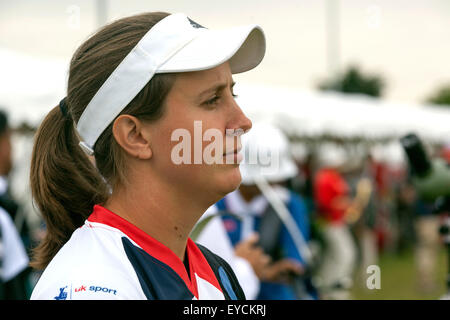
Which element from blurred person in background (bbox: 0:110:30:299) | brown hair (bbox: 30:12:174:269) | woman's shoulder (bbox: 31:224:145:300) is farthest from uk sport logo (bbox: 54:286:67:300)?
blurred person in background (bbox: 0:110:30:299)

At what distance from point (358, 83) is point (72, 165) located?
54670 millimetres

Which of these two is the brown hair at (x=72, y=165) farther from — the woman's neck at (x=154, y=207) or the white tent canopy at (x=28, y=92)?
the white tent canopy at (x=28, y=92)

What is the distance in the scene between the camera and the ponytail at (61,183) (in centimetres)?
143

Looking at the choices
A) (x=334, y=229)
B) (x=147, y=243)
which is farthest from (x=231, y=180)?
(x=334, y=229)

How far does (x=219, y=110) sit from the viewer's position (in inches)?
46.9

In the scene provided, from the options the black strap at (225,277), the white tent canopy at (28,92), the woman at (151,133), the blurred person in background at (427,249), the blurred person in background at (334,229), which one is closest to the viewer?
the woman at (151,133)

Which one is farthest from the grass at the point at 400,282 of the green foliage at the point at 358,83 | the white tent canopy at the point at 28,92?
the green foliage at the point at 358,83

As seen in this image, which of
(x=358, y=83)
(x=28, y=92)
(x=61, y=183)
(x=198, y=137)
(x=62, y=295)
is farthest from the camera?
(x=358, y=83)

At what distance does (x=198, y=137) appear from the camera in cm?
115

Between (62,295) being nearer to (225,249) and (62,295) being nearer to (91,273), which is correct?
(91,273)

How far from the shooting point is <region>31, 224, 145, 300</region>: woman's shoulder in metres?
1.01

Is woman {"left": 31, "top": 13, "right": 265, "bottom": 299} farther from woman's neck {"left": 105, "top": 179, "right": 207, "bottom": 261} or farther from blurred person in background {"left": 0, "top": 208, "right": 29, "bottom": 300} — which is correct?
blurred person in background {"left": 0, "top": 208, "right": 29, "bottom": 300}

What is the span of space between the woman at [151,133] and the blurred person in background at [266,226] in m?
1.77

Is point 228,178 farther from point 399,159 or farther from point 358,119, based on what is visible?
point 399,159
